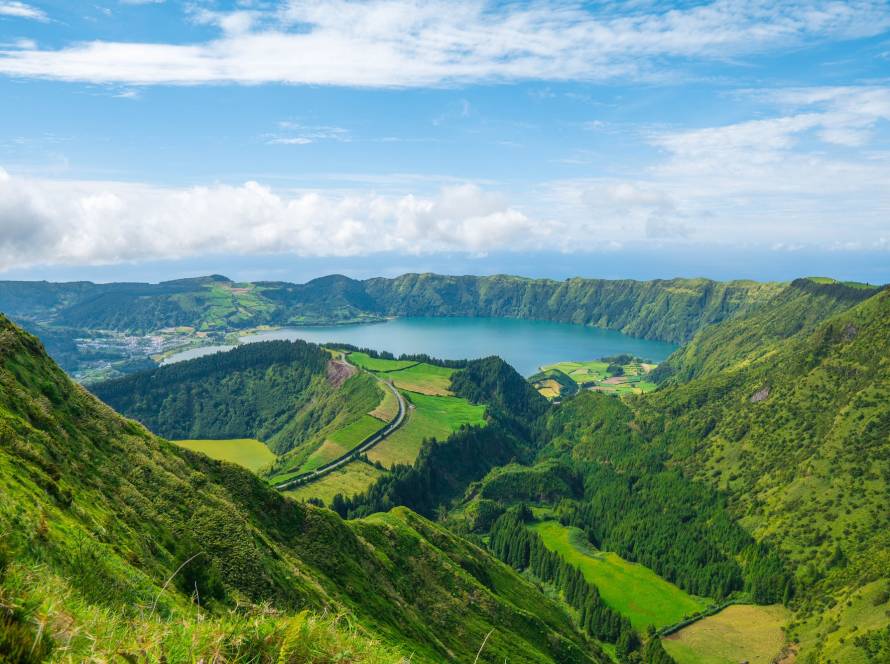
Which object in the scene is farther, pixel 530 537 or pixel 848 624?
pixel 530 537

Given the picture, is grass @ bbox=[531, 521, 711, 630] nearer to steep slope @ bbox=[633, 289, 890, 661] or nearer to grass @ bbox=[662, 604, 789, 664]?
grass @ bbox=[662, 604, 789, 664]

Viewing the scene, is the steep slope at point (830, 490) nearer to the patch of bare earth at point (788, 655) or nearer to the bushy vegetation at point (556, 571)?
the patch of bare earth at point (788, 655)

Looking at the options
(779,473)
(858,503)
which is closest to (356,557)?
(858,503)

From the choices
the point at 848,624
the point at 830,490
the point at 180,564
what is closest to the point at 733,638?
the point at 848,624

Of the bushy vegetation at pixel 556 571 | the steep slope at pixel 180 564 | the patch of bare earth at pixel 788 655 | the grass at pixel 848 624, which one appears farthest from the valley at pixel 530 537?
the patch of bare earth at pixel 788 655

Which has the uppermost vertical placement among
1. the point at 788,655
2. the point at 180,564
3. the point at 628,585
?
the point at 180,564

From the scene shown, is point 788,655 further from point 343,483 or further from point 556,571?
point 343,483

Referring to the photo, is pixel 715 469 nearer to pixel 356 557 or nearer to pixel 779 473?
pixel 779 473
